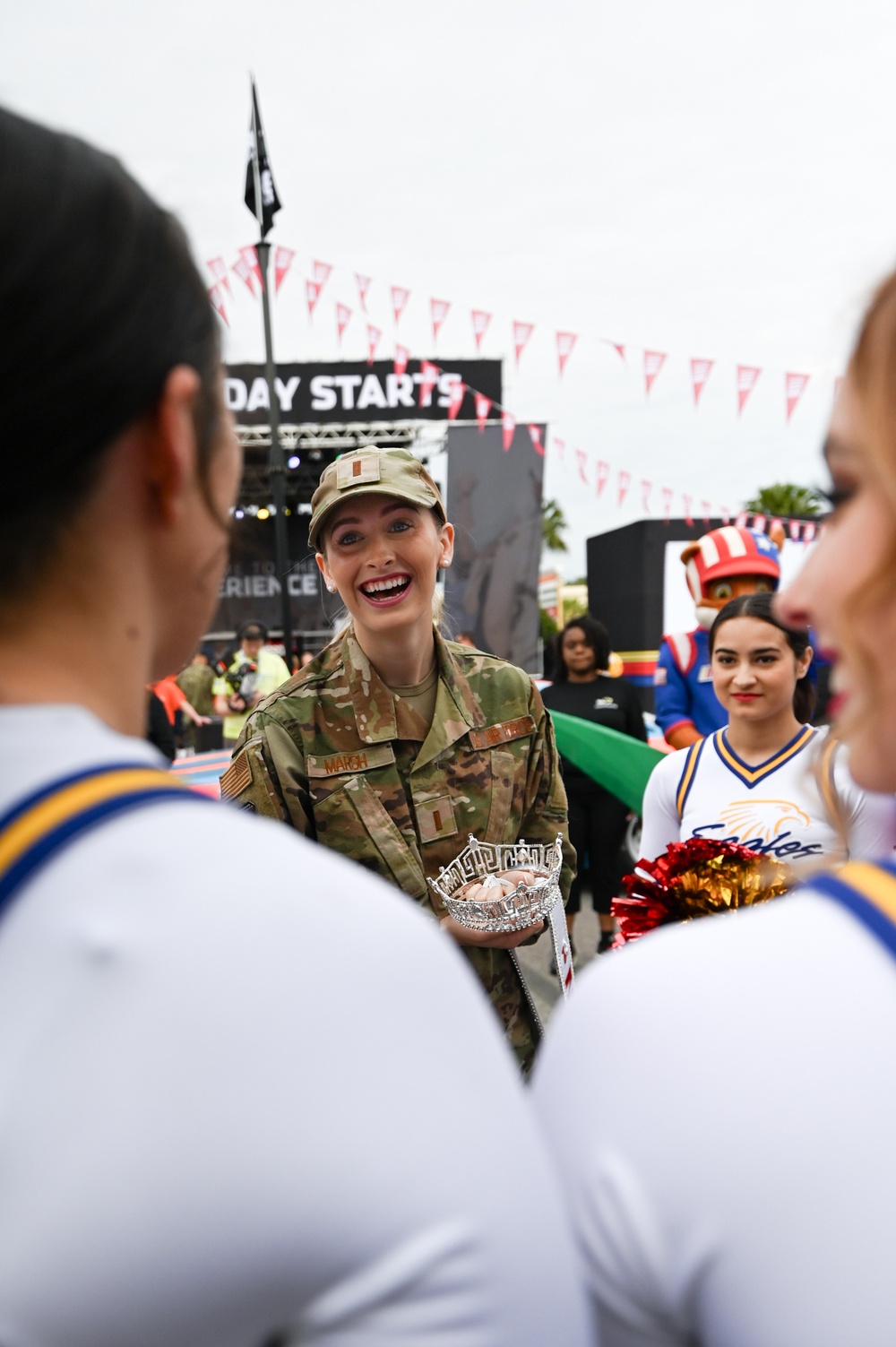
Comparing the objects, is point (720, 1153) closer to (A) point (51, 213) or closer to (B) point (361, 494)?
(A) point (51, 213)

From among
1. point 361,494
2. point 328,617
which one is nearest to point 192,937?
point 361,494

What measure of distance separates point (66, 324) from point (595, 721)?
513 cm

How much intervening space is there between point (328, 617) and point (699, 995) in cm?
262

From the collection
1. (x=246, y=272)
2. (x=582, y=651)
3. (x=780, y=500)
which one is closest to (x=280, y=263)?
(x=246, y=272)

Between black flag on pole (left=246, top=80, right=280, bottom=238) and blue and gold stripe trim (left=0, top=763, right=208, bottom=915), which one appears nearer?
blue and gold stripe trim (left=0, top=763, right=208, bottom=915)

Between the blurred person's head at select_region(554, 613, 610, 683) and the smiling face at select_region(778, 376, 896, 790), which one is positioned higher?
the smiling face at select_region(778, 376, 896, 790)

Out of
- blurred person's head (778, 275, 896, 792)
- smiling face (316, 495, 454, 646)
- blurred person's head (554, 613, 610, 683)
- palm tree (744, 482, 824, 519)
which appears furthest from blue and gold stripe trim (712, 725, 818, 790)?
palm tree (744, 482, 824, 519)

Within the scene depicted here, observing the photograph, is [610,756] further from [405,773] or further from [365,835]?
[365,835]

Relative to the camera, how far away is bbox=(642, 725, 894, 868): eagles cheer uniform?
2.52 m

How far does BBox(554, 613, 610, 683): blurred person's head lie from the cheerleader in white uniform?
267 cm

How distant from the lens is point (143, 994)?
0.51 meters

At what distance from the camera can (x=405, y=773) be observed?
234 cm

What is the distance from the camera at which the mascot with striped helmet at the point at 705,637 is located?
4.44m

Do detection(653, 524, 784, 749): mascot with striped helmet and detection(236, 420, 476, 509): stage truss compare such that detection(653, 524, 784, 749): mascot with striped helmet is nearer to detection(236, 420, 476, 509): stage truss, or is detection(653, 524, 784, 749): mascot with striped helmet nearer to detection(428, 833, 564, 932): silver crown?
detection(428, 833, 564, 932): silver crown
